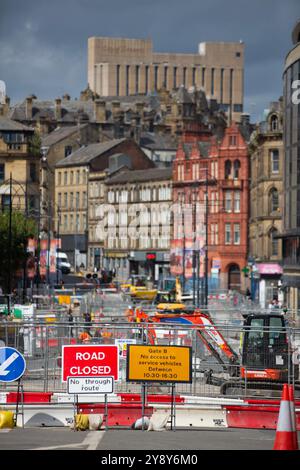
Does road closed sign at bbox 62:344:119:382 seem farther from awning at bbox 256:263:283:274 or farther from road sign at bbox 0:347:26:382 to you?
awning at bbox 256:263:283:274

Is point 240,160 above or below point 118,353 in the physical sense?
above

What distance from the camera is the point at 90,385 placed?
90.0 ft

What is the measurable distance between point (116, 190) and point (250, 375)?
445 ft

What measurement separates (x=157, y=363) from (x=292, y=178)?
186 feet

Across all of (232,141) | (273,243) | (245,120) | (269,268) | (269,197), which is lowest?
(269,268)

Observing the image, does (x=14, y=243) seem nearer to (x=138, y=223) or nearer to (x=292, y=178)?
(x=292, y=178)

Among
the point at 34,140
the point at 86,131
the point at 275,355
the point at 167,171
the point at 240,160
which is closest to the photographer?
the point at 275,355

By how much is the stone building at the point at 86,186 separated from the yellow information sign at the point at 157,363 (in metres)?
142

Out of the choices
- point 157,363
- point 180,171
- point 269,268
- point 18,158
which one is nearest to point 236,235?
point 180,171

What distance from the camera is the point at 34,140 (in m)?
127

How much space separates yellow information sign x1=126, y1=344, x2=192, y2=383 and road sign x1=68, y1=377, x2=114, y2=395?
0.39 m

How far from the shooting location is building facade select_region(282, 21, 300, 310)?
80.0 metres

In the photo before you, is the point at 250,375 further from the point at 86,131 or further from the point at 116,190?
the point at 86,131
